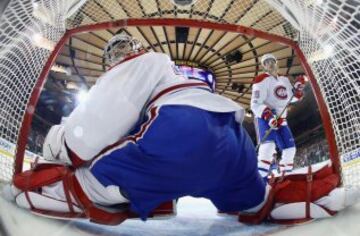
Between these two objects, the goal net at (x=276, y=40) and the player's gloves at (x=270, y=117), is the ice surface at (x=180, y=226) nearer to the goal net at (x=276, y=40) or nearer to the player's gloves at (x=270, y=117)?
the goal net at (x=276, y=40)

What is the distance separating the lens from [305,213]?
687 millimetres

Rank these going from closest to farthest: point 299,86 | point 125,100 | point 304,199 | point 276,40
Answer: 1. point 125,100
2. point 304,199
3. point 276,40
4. point 299,86

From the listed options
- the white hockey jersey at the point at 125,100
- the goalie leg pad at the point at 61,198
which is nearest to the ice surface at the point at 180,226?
the goalie leg pad at the point at 61,198

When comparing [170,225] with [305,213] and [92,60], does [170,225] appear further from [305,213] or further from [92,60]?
[92,60]

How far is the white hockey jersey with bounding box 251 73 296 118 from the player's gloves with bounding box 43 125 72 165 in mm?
1133

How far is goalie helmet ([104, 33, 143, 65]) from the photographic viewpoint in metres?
0.73

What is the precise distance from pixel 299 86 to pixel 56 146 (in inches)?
49.2

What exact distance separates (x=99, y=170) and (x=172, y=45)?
5.51ft


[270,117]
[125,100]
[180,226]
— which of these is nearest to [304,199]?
[180,226]

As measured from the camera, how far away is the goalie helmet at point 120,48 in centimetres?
73

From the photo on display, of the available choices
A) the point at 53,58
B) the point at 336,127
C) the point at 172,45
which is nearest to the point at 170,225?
the point at 336,127

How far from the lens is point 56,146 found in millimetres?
682

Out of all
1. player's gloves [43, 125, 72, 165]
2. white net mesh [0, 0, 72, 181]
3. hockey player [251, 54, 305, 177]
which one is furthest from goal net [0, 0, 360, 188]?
hockey player [251, 54, 305, 177]

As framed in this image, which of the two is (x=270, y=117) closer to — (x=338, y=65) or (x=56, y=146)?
(x=338, y=65)
